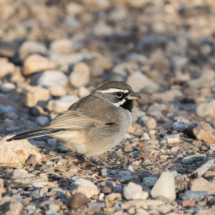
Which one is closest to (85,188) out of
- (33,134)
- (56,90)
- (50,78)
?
(33,134)

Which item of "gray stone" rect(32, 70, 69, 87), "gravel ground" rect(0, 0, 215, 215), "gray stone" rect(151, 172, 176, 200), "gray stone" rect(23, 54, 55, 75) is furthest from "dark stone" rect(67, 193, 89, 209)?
"gray stone" rect(23, 54, 55, 75)

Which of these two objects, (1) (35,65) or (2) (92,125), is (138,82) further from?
(2) (92,125)

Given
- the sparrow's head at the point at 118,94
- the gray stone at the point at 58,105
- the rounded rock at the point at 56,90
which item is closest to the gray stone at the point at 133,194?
the sparrow's head at the point at 118,94

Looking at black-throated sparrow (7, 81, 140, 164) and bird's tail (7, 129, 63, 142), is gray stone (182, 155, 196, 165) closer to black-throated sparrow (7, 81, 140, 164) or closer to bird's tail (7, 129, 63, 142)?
black-throated sparrow (7, 81, 140, 164)

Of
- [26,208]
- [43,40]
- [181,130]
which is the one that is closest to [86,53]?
[43,40]

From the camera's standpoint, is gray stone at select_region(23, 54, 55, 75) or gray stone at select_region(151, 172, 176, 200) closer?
gray stone at select_region(151, 172, 176, 200)

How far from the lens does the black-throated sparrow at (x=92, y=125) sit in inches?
231

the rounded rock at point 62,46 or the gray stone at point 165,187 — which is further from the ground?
the gray stone at point 165,187

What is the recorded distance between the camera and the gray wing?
5875 millimetres

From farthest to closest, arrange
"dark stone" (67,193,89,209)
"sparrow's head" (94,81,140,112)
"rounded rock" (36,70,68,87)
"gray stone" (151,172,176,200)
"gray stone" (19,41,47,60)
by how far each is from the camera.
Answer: "gray stone" (19,41,47,60)
"rounded rock" (36,70,68,87)
"sparrow's head" (94,81,140,112)
"gray stone" (151,172,176,200)
"dark stone" (67,193,89,209)

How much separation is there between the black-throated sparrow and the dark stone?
4.88ft

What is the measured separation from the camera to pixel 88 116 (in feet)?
20.2

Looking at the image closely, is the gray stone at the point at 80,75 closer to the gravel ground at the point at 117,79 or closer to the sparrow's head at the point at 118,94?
the gravel ground at the point at 117,79

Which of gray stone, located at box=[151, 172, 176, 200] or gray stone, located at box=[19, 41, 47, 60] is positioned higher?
gray stone, located at box=[151, 172, 176, 200]
